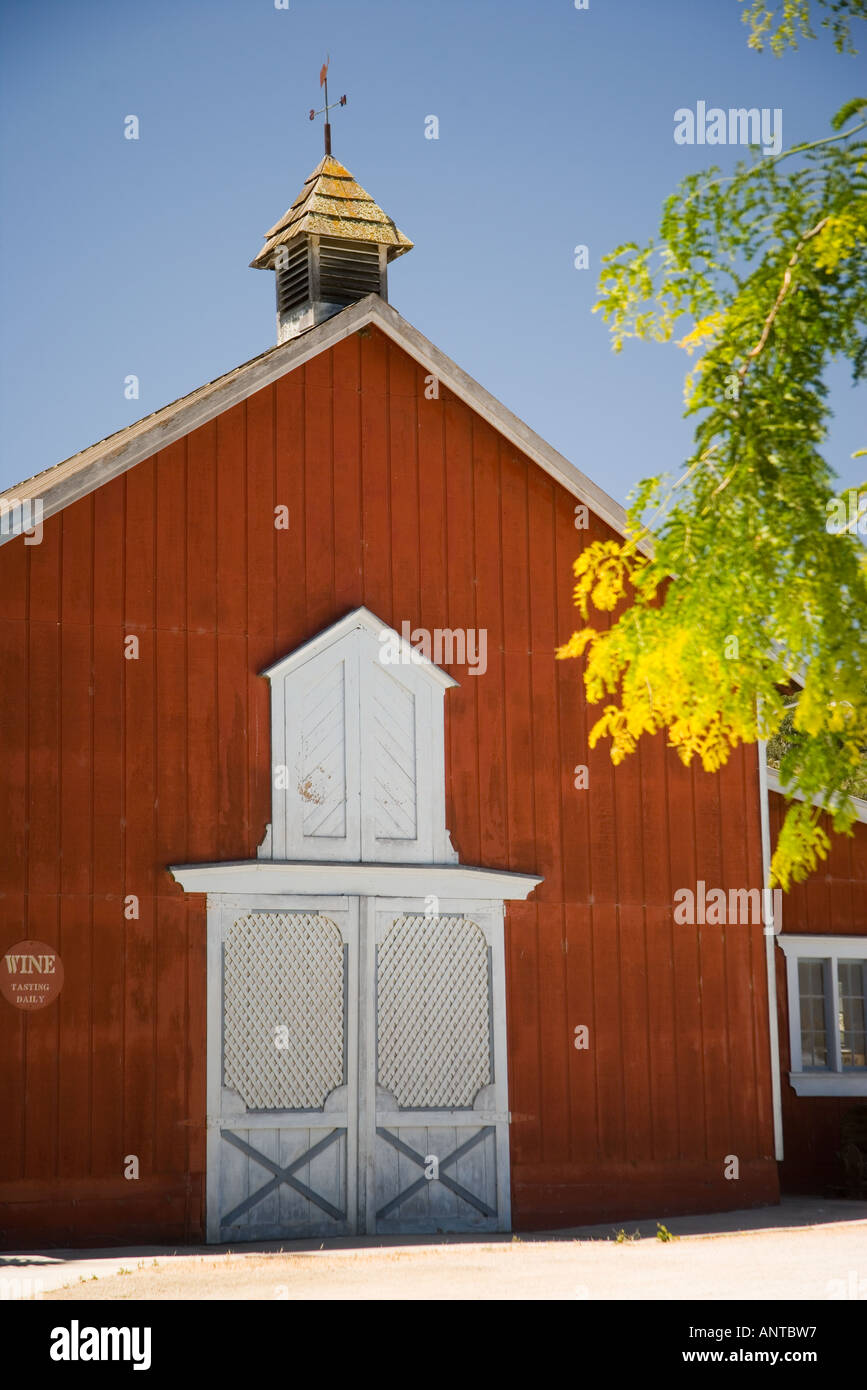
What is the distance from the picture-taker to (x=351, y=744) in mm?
14641

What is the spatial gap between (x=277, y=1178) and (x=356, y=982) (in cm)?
173

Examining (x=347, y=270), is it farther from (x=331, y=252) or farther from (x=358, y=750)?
(x=358, y=750)

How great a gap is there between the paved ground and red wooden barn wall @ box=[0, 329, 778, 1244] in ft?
3.85

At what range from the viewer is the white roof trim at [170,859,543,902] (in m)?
13.8

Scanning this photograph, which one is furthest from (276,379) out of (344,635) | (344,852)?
(344,852)

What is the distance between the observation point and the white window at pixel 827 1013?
57.6ft

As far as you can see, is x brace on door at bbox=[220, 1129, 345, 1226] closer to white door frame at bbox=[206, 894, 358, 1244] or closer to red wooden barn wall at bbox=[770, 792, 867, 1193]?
white door frame at bbox=[206, 894, 358, 1244]

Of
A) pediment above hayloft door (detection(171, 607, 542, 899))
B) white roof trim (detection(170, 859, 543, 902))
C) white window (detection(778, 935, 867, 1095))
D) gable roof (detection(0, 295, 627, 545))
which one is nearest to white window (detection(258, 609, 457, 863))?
pediment above hayloft door (detection(171, 607, 542, 899))

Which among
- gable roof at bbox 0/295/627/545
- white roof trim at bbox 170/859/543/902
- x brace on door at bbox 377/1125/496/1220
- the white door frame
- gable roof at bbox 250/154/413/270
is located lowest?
x brace on door at bbox 377/1125/496/1220

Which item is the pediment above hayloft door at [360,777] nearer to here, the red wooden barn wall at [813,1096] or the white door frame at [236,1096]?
the white door frame at [236,1096]

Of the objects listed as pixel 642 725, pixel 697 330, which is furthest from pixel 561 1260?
pixel 697 330

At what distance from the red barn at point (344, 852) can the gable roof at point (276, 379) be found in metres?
0.04

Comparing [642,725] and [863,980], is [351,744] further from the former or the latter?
[863,980]
